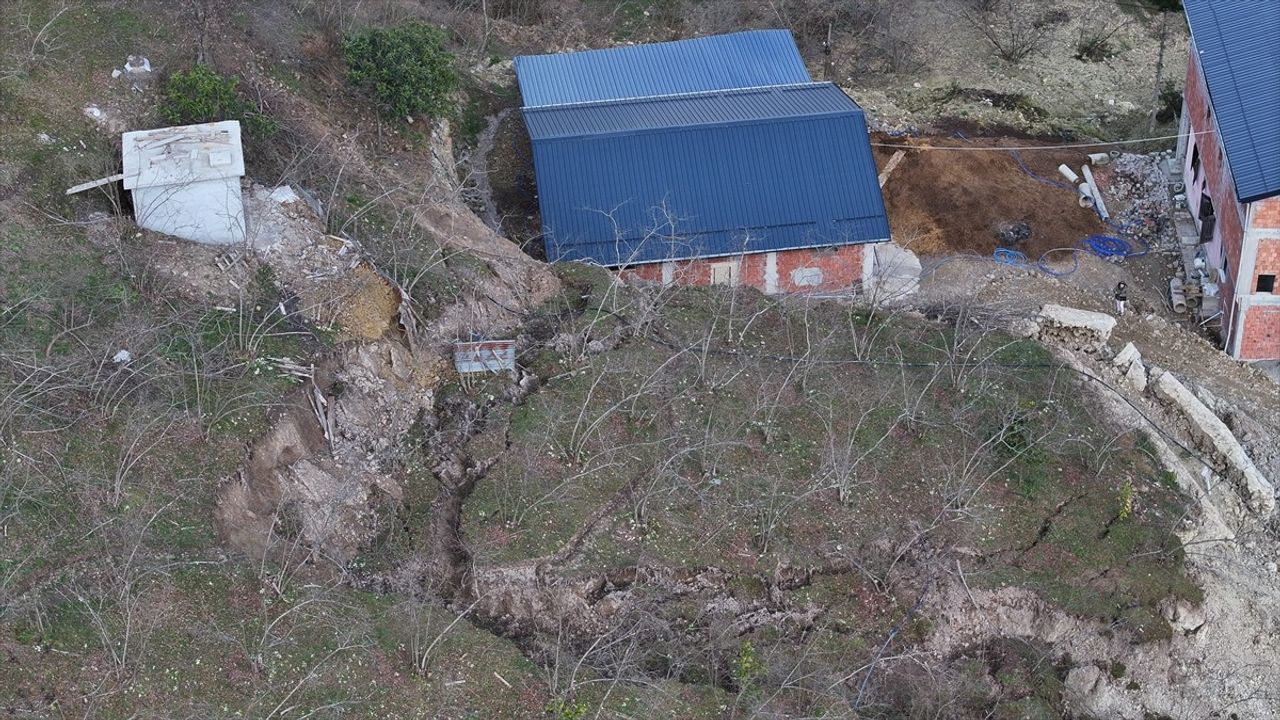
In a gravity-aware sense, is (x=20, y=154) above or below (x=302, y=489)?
above

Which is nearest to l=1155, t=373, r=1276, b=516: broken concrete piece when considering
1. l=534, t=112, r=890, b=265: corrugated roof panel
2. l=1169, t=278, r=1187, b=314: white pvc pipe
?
l=1169, t=278, r=1187, b=314: white pvc pipe

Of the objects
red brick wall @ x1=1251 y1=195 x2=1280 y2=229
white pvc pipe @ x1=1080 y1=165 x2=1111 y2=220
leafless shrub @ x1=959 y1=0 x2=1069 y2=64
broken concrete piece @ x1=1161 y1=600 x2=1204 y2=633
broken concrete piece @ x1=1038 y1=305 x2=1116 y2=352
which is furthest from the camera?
leafless shrub @ x1=959 y1=0 x2=1069 y2=64

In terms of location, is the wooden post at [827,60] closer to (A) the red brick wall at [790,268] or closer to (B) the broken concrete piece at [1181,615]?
(A) the red brick wall at [790,268]

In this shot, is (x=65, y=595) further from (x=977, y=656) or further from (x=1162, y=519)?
(x=1162, y=519)

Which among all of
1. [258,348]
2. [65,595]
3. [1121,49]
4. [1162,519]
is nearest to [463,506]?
[258,348]

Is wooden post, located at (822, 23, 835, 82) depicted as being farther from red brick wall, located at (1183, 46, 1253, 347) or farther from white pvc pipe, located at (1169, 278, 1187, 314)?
white pvc pipe, located at (1169, 278, 1187, 314)

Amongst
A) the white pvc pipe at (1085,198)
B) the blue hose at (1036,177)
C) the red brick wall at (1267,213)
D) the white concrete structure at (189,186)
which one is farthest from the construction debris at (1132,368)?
the white concrete structure at (189,186)
